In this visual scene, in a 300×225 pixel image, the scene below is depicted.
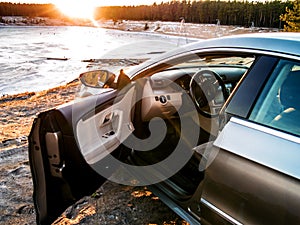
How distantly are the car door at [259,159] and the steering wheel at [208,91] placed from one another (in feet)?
3.64

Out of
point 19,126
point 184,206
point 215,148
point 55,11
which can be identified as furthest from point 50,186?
point 55,11

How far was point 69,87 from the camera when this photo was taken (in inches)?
348

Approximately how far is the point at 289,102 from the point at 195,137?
4.50 ft

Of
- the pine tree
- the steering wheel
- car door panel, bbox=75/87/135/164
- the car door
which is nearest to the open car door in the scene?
car door panel, bbox=75/87/135/164

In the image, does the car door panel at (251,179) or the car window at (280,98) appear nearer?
the car door panel at (251,179)

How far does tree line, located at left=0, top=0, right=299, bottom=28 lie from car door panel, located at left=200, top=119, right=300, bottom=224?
4793 centimetres

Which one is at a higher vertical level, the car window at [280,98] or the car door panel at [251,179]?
the car window at [280,98]

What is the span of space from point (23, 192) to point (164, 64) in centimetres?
205

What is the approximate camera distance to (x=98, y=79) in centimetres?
261

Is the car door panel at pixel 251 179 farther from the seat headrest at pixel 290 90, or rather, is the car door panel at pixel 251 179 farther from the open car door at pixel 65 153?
the open car door at pixel 65 153

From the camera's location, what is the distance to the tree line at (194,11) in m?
74.7

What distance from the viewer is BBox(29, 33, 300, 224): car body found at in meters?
1.40

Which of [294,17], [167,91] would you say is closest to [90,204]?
[167,91]

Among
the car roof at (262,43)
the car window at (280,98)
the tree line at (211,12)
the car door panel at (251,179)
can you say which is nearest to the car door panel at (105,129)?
the car roof at (262,43)
